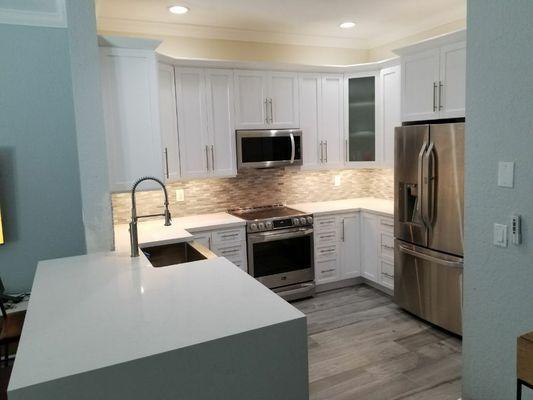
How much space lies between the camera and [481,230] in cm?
223

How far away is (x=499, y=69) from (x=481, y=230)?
83cm

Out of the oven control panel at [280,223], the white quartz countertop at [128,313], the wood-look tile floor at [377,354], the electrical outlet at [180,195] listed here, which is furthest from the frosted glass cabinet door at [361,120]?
the white quartz countertop at [128,313]

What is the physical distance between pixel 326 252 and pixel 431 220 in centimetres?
131

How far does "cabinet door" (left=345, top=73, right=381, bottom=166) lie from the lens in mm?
4441

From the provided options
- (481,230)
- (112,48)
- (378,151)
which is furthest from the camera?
(378,151)

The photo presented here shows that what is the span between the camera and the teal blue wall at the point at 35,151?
2.99m

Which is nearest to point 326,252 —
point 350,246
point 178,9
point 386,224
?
point 350,246

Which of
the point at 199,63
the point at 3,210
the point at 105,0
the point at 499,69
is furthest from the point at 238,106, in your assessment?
the point at 499,69

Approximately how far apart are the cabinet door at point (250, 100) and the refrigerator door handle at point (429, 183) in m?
1.68

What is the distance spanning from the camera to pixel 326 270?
4391mm

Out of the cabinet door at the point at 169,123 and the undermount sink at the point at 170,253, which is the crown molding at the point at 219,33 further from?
the undermount sink at the point at 170,253

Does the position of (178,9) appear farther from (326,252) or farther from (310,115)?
(326,252)

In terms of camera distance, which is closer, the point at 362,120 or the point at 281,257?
the point at 281,257

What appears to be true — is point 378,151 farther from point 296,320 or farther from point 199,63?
point 296,320
